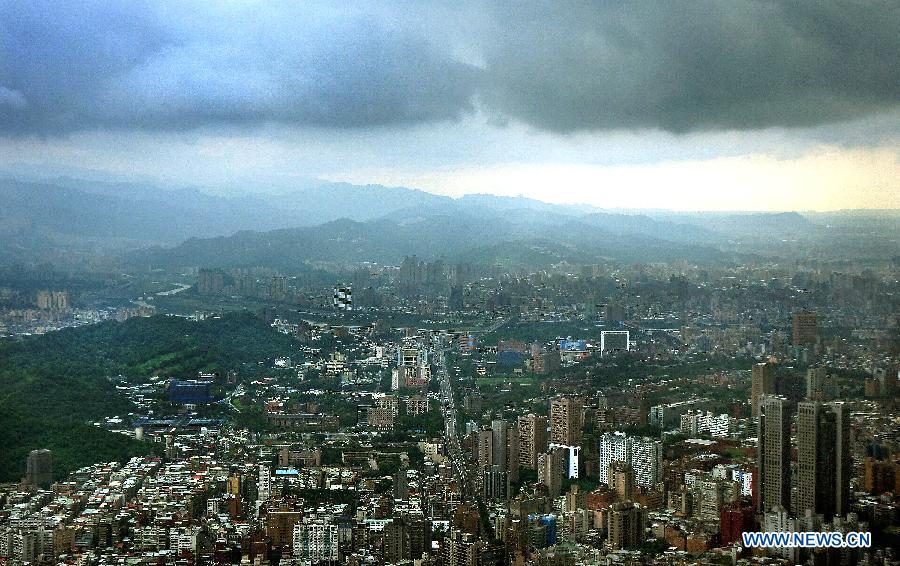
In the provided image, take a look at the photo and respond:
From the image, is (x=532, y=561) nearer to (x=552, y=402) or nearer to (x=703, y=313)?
(x=552, y=402)

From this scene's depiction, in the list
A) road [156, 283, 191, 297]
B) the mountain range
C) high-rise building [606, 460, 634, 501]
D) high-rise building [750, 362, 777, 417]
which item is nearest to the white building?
high-rise building [606, 460, 634, 501]

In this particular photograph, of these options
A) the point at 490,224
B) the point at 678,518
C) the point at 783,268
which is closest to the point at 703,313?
the point at 783,268

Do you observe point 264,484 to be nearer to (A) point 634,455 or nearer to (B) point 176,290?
(A) point 634,455

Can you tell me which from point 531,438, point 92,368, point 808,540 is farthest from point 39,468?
point 808,540

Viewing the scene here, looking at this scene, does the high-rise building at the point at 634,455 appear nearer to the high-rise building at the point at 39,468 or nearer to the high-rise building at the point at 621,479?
the high-rise building at the point at 621,479

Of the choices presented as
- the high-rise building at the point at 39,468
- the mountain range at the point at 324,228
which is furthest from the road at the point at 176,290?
the high-rise building at the point at 39,468

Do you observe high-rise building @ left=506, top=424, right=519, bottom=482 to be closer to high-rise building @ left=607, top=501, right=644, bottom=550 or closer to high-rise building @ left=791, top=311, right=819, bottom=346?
high-rise building @ left=607, top=501, right=644, bottom=550
